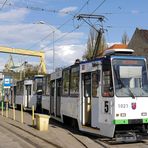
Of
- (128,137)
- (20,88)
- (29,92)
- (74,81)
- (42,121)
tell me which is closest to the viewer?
(128,137)

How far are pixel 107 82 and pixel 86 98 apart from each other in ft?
7.99

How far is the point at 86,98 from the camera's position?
18219 mm

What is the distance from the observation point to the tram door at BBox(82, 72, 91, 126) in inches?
706

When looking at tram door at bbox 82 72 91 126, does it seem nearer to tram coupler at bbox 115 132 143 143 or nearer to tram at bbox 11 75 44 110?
tram coupler at bbox 115 132 143 143

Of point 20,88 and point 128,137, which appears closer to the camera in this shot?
point 128,137

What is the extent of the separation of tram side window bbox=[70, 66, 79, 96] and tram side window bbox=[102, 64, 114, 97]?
3.19 meters

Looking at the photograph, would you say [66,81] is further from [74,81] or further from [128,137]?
[128,137]

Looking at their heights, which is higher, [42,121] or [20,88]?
[20,88]

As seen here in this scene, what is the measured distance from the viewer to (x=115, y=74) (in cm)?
1568

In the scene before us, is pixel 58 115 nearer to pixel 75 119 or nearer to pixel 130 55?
pixel 75 119

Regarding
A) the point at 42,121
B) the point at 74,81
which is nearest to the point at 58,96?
the point at 42,121

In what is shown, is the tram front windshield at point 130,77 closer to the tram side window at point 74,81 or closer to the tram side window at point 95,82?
the tram side window at point 95,82

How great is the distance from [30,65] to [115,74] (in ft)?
302

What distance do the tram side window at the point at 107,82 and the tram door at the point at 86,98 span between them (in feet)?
5.76
